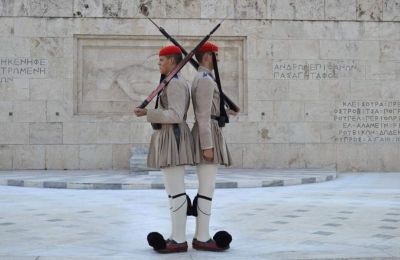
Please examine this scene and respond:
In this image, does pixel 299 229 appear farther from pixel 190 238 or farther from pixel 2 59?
pixel 2 59

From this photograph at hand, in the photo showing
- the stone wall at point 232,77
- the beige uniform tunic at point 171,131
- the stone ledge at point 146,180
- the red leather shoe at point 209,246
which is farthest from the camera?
the stone wall at point 232,77

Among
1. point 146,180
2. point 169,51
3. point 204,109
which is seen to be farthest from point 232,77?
point 204,109

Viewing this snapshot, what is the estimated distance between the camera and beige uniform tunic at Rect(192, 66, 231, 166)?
4.27 m

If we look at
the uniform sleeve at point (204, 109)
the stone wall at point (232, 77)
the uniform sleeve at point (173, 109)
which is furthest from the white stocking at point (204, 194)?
the stone wall at point (232, 77)

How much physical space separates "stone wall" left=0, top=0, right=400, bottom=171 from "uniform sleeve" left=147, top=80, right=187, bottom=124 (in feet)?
30.8

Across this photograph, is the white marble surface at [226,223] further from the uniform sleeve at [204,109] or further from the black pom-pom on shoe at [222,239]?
the uniform sleeve at [204,109]

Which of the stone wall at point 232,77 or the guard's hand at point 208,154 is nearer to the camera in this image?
the guard's hand at point 208,154

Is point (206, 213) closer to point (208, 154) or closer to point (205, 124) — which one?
point (208, 154)

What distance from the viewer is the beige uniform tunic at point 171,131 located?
4254mm

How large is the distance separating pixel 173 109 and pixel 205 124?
0.92 ft

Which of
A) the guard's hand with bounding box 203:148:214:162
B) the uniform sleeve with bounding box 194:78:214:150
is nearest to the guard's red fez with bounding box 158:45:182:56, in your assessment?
the uniform sleeve with bounding box 194:78:214:150

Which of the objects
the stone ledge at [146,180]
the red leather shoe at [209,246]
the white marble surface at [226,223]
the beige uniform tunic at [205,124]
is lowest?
the stone ledge at [146,180]

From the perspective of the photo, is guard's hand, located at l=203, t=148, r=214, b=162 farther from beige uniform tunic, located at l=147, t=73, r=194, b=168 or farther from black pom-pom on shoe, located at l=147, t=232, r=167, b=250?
black pom-pom on shoe, located at l=147, t=232, r=167, b=250

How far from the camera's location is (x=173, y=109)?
14.1ft
